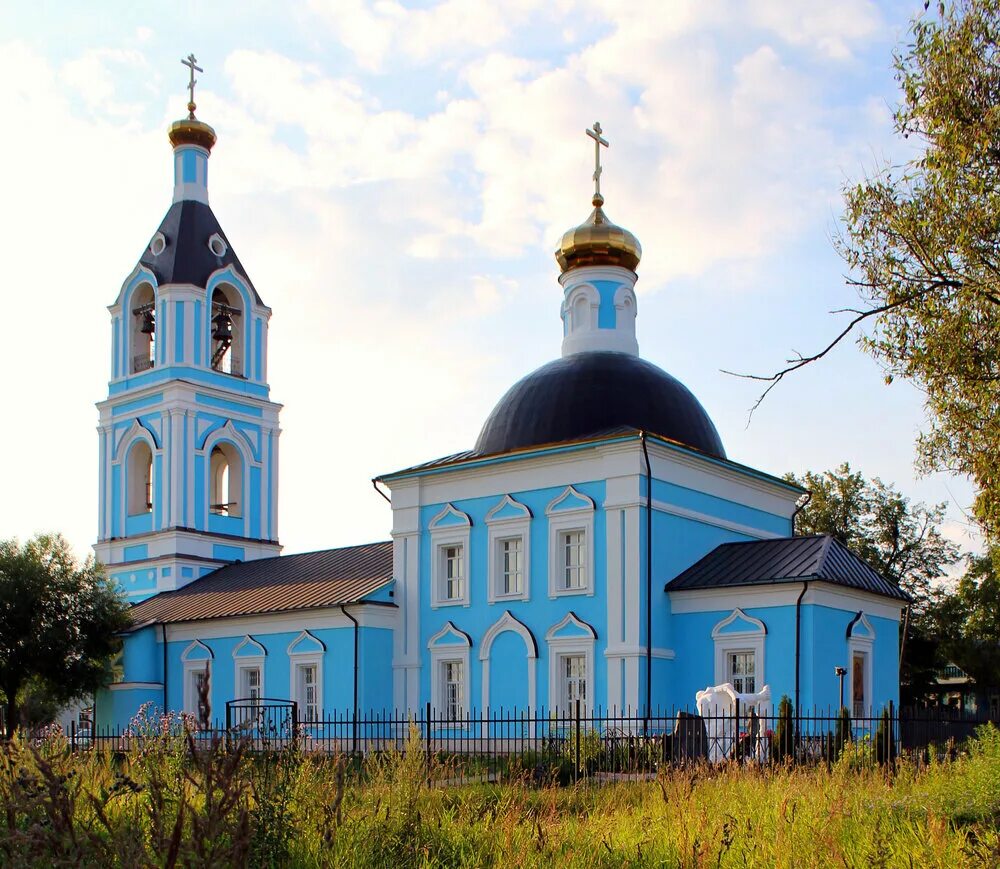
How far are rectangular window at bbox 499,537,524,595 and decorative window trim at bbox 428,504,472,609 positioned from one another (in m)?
0.65

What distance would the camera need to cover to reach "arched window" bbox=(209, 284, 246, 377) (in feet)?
98.2

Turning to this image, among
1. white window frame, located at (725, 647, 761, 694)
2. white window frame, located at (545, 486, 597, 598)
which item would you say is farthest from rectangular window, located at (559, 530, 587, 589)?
white window frame, located at (725, 647, 761, 694)

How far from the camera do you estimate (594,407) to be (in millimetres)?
21297

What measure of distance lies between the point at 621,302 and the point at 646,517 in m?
5.96

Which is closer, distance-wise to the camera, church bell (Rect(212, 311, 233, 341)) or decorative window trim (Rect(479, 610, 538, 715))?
decorative window trim (Rect(479, 610, 538, 715))

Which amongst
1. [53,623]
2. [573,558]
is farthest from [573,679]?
[53,623]

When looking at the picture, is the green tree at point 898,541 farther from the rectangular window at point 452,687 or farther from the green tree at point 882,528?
the rectangular window at point 452,687

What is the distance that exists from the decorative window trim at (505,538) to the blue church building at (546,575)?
0.03 meters

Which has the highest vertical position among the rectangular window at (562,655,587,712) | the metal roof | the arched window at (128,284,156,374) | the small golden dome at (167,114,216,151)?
the small golden dome at (167,114,216,151)

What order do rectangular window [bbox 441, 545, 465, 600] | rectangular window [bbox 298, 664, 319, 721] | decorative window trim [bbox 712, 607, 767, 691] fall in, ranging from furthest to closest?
rectangular window [bbox 298, 664, 319, 721] → rectangular window [bbox 441, 545, 465, 600] → decorative window trim [bbox 712, 607, 767, 691]

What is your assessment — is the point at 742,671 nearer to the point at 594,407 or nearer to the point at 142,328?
the point at 594,407

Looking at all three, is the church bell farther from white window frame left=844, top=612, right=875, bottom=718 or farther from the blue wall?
white window frame left=844, top=612, right=875, bottom=718

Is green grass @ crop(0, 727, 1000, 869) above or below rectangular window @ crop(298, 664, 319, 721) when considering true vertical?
above

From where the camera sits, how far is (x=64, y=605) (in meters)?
24.6
